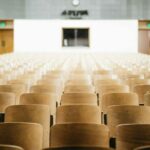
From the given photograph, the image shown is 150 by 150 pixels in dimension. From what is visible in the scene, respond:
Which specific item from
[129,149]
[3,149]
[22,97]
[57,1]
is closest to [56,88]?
A: [22,97]

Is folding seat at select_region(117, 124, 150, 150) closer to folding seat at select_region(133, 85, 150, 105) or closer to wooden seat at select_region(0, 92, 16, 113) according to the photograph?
wooden seat at select_region(0, 92, 16, 113)

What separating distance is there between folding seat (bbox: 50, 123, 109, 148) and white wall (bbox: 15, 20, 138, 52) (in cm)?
2054

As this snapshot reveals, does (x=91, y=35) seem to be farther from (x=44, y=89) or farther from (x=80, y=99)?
(x=80, y=99)

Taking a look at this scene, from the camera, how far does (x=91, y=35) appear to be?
23406 millimetres

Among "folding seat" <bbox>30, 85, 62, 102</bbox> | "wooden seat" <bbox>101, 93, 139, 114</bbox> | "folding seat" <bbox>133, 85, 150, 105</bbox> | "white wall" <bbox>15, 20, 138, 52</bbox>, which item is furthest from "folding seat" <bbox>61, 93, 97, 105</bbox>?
"white wall" <bbox>15, 20, 138, 52</bbox>

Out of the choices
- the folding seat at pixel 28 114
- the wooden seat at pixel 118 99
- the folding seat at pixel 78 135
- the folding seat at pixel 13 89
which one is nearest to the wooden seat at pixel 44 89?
the folding seat at pixel 13 89

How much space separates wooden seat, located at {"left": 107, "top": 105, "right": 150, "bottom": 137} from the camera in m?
3.42

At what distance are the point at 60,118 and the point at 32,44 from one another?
20.2 m

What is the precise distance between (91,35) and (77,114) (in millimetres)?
20122

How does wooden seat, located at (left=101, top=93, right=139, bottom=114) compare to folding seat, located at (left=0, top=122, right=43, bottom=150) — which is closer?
folding seat, located at (left=0, top=122, right=43, bottom=150)

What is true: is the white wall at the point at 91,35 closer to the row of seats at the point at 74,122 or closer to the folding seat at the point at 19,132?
the row of seats at the point at 74,122

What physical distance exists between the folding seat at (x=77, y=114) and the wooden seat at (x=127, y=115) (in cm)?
15

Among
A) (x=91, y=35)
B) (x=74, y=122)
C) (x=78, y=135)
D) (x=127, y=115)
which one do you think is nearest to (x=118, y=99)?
(x=127, y=115)

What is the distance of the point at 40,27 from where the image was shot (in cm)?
2331
